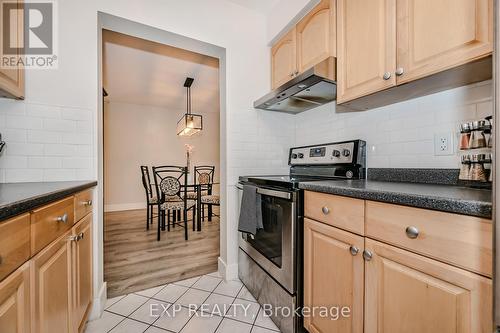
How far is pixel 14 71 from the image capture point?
1.24 metres

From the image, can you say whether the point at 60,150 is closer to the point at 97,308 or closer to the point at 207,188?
the point at 97,308

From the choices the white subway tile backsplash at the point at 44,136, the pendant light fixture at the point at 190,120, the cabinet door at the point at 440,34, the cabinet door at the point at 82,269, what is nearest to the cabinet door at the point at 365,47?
the cabinet door at the point at 440,34

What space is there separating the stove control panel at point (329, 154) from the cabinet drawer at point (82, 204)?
1637mm

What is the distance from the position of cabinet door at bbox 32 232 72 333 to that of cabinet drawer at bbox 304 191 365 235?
114cm

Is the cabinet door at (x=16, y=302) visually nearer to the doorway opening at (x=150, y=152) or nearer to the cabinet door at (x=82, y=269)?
the cabinet door at (x=82, y=269)

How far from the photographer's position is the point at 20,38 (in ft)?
4.14

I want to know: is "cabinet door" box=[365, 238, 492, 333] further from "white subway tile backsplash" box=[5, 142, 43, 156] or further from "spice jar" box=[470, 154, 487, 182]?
"white subway tile backsplash" box=[5, 142, 43, 156]

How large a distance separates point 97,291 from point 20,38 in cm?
160

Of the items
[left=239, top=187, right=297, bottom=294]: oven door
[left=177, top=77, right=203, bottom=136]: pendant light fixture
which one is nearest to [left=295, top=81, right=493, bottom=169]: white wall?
[left=239, top=187, right=297, bottom=294]: oven door

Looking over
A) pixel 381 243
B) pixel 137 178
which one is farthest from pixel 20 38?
pixel 137 178

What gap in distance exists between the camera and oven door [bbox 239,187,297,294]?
126cm

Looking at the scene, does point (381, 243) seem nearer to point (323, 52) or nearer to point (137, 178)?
point (323, 52)

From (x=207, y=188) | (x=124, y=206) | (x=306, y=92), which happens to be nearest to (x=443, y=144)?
(x=306, y=92)

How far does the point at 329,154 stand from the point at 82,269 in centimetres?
178
